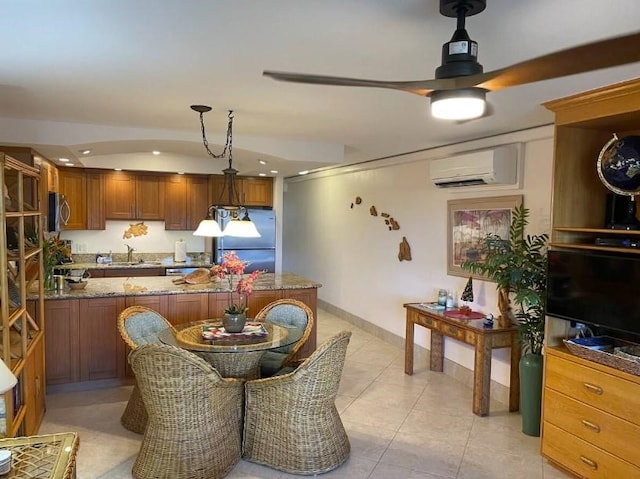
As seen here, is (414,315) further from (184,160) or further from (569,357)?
(184,160)

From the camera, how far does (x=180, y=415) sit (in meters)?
2.80

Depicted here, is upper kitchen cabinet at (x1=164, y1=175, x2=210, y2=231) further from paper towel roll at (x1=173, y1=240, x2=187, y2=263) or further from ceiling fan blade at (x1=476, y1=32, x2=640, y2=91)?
ceiling fan blade at (x1=476, y1=32, x2=640, y2=91)

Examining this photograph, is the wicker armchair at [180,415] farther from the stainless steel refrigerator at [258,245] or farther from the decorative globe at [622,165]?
the stainless steel refrigerator at [258,245]

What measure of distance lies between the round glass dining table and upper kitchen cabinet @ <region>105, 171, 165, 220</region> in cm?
387

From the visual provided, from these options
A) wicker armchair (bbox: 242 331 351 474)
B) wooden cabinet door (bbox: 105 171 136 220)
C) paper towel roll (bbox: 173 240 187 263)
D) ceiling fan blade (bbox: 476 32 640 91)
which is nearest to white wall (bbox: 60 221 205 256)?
paper towel roll (bbox: 173 240 187 263)

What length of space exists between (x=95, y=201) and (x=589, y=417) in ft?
21.0

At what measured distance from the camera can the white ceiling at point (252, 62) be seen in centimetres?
179

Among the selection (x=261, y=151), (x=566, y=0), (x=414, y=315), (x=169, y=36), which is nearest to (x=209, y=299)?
(x=261, y=151)

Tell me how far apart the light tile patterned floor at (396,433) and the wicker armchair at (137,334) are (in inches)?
3.3

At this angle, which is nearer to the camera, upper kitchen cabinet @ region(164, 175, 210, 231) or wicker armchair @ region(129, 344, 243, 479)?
wicker armchair @ region(129, 344, 243, 479)

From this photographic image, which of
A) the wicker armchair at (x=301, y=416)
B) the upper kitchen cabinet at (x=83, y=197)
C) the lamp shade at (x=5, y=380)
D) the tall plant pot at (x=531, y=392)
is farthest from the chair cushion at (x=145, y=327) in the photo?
the upper kitchen cabinet at (x=83, y=197)

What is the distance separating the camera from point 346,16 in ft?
5.95

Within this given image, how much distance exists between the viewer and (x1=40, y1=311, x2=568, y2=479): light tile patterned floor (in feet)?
10.0

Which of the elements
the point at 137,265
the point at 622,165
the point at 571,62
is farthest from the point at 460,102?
the point at 137,265
